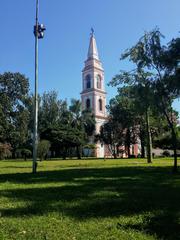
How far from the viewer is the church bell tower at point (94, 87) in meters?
85.9

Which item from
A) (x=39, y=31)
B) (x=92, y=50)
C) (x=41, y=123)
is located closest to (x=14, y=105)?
(x=41, y=123)

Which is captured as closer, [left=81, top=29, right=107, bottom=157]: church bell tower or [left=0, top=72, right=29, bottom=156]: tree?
[left=0, top=72, right=29, bottom=156]: tree

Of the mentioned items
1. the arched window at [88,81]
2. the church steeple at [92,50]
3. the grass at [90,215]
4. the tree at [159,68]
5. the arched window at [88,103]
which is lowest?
the grass at [90,215]

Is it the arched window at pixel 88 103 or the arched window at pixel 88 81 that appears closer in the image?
the arched window at pixel 88 103

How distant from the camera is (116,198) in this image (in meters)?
9.10

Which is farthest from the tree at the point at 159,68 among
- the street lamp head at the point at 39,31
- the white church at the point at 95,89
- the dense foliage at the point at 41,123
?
the white church at the point at 95,89

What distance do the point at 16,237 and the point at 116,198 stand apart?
412 cm

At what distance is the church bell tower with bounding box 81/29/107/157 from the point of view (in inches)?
3381

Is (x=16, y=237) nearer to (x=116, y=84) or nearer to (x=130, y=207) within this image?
(x=130, y=207)

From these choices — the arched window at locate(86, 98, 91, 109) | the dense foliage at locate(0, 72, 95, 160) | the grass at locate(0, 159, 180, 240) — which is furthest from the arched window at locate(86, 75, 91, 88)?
the grass at locate(0, 159, 180, 240)

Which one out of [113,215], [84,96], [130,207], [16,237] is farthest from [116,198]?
[84,96]

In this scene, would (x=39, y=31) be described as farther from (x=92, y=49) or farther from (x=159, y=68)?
(x=92, y=49)

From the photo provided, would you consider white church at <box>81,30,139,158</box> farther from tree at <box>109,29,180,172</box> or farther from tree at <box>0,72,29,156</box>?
tree at <box>109,29,180,172</box>

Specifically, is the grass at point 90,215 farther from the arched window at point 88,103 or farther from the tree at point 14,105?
the arched window at point 88,103
